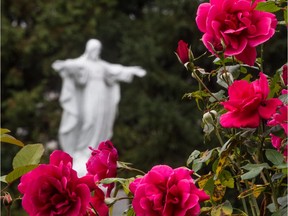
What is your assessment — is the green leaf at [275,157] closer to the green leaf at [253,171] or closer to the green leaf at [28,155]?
the green leaf at [253,171]

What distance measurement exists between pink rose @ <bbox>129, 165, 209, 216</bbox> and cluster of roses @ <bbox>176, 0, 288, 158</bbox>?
0.24 feet

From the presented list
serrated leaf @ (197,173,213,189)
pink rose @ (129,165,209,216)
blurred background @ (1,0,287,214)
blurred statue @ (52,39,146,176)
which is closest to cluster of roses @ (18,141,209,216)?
pink rose @ (129,165,209,216)

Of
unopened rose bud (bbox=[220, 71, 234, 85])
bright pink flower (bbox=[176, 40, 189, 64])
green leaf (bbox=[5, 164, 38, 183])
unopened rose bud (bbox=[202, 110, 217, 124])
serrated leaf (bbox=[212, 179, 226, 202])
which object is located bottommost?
serrated leaf (bbox=[212, 179, 226, 202])

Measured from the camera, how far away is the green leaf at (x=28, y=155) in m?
0.86

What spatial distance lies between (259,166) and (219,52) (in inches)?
5.5

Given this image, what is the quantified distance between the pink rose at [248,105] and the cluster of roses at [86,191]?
0.08 metres

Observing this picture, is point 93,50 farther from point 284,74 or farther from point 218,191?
point 284,74

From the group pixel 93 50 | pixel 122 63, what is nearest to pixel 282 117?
pixel 93 50

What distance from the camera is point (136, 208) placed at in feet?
2.41

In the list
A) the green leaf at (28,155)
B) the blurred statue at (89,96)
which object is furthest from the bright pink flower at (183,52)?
the blurred statue at (89,96)

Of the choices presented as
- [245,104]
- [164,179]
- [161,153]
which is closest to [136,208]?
[164,179]

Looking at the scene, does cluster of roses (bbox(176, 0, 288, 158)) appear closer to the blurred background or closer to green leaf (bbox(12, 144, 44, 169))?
green leaf (bbox(12, 144, 44, 169))

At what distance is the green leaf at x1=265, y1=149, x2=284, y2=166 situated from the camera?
2.43ft

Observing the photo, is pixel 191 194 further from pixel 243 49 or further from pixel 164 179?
pixel 243 49
